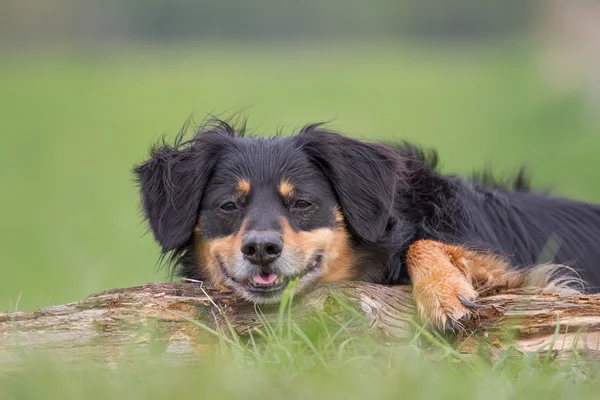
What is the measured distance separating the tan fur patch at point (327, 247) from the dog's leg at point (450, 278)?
0.36m

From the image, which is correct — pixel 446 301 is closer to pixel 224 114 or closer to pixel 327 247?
pixel 327 247

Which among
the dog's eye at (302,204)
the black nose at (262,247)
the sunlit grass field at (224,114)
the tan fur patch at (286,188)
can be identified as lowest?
the sunlit grass field at (224,114)

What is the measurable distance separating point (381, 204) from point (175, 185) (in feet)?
3.91

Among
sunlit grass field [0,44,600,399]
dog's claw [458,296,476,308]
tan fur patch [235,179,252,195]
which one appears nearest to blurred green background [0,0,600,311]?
sunlit grass field [0,44,600,399]

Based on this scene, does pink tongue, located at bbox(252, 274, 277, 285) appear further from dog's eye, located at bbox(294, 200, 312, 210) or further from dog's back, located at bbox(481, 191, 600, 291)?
dog's back, located at bbox(481, 191, 600, 291)

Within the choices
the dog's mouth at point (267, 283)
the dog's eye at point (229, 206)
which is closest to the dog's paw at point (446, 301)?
the dog's mouth at point (267, 283)

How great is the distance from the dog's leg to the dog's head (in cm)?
34

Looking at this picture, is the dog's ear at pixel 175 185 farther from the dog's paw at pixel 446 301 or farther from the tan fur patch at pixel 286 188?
the dog's paw at pixel 446 301

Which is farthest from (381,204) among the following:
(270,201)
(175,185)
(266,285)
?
(175,185)

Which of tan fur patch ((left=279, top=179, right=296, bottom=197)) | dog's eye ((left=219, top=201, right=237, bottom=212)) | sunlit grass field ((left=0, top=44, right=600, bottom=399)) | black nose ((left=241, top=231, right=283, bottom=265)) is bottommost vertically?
sunlit grass field ((left=0, top=44, right=600, bottom=399))

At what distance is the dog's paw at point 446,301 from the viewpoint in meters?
4.07

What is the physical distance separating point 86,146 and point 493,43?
22.9 meters

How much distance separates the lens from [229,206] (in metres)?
4.64

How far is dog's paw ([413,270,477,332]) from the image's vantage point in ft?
13.4
